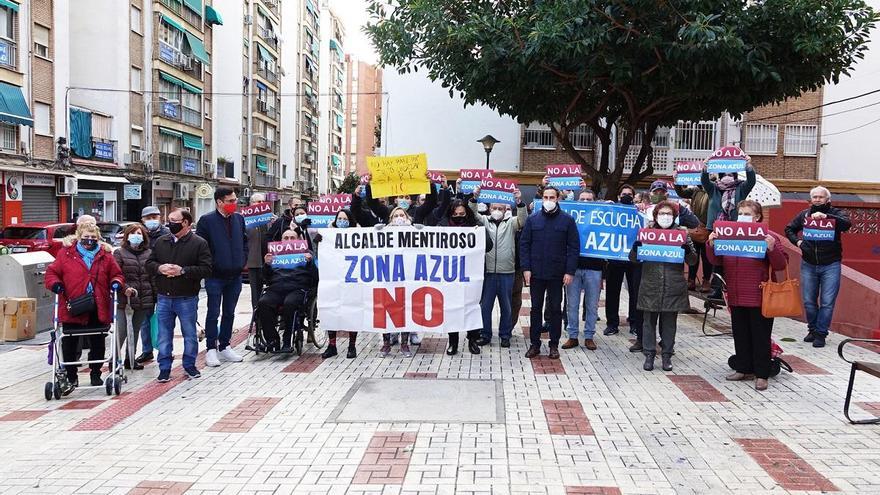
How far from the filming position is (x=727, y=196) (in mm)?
9602

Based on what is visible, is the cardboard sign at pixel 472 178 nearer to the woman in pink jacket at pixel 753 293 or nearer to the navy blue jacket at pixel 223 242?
the navy blue jacket at pixel 223 242

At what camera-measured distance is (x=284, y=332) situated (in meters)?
8.55

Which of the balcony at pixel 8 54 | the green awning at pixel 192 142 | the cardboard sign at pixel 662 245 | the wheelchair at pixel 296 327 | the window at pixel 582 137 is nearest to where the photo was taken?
the cardboard sign at pixel 662 245

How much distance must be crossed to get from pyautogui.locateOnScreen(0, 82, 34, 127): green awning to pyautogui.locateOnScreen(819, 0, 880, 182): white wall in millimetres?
31294

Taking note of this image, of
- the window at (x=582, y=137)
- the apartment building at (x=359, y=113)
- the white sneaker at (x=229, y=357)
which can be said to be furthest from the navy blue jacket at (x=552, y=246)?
the apartment building at (x=359, y=113)

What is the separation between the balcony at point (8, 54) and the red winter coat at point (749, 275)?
2808 cm

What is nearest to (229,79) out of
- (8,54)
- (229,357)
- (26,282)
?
(8,54)

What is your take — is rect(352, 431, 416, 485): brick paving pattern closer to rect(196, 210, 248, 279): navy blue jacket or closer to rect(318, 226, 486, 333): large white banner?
rect(318, 226, 486, 333): large white banner

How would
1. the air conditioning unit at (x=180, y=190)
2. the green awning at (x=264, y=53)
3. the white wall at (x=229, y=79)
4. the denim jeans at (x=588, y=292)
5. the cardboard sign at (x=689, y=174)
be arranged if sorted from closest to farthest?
1. the denim jeans at (x=588, y=292)
2. the cardboard sign at (x=689, y=174)
3. the air conditioning unit at (x=180, y=190)
4. the white wall at (x=229, y=79)
5. the green awning at (x=264, y=53)

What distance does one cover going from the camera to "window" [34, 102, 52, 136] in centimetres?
2897

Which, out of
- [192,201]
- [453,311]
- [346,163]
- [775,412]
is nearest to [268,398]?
[453,311]

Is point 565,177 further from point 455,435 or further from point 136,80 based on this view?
point 136,80

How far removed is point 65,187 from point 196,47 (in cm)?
1602

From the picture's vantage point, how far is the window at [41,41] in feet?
94.1
